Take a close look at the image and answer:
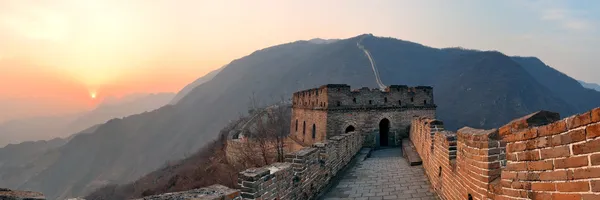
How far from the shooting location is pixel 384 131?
878 inches

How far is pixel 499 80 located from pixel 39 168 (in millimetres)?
123326

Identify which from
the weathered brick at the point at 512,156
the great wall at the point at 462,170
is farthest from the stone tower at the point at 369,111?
the weathered brick at the point at 512,156

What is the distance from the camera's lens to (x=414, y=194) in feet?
25.0

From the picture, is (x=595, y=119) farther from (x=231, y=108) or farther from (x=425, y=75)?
(x=231, y=108)

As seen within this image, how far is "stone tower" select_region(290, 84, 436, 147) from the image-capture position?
2052cm

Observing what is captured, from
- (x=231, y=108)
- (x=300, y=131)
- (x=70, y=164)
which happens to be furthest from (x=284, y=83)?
(x=300, y=131)

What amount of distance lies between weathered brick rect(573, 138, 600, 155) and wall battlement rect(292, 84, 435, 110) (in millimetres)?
18272

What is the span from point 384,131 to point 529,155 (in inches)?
796

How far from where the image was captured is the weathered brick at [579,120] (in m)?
1.86

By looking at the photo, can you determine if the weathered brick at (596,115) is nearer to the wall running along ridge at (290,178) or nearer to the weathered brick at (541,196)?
the weathered brick at (541,196)

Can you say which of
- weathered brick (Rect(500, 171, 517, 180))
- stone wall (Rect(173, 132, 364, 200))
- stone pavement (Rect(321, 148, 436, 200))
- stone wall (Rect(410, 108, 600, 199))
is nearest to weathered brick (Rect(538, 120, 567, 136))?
stone wall (Rect(410, 108, 600, 199))

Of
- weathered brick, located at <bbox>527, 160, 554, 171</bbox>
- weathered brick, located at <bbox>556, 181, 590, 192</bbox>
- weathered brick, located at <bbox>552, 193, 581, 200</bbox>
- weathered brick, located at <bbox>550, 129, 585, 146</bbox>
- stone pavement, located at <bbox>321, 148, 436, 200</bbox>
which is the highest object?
weathered brick, located at <bbox>550, 129, 585, 146</bbox>

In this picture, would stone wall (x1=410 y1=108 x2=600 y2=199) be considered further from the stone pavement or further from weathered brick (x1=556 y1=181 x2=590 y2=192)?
the stone pavement

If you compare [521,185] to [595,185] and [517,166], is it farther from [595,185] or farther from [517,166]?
[595,185]
